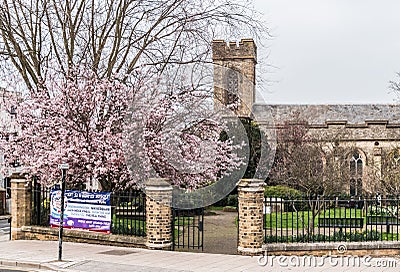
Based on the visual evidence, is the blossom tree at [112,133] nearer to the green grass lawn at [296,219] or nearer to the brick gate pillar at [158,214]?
the brick gate pillar at [158,214]

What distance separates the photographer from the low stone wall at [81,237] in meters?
15.2

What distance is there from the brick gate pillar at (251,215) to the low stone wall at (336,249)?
1.19 ft

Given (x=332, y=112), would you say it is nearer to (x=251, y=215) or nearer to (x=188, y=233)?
(x=188, y=233)

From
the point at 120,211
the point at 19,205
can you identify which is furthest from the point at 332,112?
the point at 19,205

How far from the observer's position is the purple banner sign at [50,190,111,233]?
1572cm

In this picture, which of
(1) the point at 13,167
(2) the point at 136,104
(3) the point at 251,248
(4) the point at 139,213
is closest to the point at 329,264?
(3) the point at 251,248

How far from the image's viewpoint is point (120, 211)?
16.9 metres

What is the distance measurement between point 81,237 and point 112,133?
3.18 m

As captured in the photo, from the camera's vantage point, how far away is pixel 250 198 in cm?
1361

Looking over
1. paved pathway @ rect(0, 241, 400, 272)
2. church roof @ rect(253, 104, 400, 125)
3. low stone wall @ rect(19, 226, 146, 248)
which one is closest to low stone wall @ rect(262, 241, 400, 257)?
paved pathway @ rect(0, 241, 400, 272)

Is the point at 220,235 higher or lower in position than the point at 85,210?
lower

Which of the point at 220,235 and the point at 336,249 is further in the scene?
the point at 220,235

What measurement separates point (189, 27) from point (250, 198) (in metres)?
7.67

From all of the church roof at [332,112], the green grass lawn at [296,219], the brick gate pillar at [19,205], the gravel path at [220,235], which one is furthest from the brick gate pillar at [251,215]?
the church roof at [332,112]
